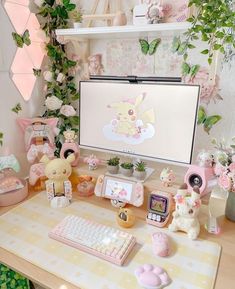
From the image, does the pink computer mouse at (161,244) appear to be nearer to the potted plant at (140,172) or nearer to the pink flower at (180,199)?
the pink flower at (180,199)

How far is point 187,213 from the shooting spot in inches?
37.7

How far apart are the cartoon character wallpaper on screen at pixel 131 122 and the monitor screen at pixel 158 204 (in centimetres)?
30

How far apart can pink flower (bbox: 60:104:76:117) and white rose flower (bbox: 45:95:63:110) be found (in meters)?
0.04

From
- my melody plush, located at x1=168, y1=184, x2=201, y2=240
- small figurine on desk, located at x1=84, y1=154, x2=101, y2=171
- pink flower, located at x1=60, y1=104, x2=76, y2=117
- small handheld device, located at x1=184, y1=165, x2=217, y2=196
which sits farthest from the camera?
pink flower, located at x1=60, y1=104, x2=76, y2=117

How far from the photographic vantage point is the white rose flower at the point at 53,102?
139cm

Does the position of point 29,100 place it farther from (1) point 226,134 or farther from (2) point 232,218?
(2) point 232,218

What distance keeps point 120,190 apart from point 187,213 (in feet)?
1.06

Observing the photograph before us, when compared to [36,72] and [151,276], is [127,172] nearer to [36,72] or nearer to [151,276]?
[151,276]

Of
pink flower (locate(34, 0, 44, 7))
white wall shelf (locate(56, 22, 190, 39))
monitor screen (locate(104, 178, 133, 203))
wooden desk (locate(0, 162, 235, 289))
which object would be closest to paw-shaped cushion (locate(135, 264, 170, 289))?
wooden desk (locate(0, 162, 235, 289))

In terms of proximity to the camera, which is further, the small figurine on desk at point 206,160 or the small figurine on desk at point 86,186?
the small figurine on desk at point 86,186

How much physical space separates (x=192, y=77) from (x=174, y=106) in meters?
0.22

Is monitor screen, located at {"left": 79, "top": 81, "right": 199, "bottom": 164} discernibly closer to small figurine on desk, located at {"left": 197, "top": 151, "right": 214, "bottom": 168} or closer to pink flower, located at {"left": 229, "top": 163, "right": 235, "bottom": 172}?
small figurine on desk, located at {"left": 197, "top": 151, "right": 214, "bottom": 168}

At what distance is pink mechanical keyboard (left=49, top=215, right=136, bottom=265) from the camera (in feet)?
2.77

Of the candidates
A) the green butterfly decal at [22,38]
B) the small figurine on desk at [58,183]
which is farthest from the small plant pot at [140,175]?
the green butterfly decal at [22,38]
